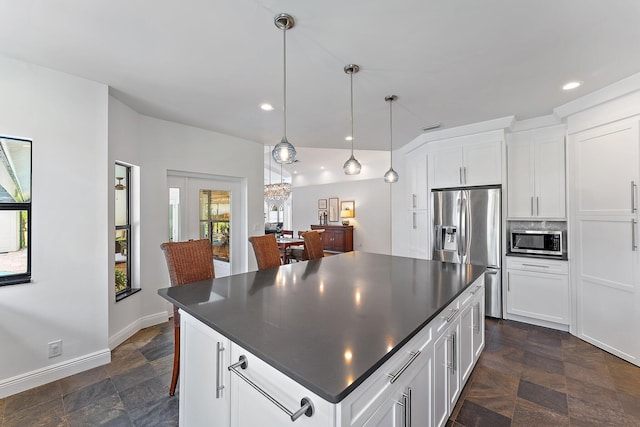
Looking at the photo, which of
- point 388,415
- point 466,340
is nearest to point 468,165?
point 466,340

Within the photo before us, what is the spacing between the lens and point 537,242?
3.41m

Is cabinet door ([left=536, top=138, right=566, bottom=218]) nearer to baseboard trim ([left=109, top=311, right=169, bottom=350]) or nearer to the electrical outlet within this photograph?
baseboard trim ([left=109, top=311, right=169, bottom=350])

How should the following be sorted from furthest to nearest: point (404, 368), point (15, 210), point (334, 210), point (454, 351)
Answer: point (334, 210) < point (15, 210) < point (454, 351) < point (404, 368)

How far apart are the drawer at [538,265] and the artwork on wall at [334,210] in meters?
6.24

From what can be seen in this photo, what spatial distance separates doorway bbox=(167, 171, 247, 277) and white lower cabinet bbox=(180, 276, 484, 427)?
256cm

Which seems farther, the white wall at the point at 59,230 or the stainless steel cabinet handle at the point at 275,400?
the white wall at the point at 59,230

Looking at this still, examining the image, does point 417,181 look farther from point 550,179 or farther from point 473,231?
point 550,179

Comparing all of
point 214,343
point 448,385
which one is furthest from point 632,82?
point 214,343

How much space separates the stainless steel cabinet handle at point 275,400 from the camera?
814 millimetres

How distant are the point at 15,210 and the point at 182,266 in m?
1.41

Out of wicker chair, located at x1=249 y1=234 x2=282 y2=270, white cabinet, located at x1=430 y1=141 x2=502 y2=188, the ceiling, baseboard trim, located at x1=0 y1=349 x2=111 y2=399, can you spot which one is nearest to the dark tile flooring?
baseboard trim, located at x1=0 y1=349 x2=111 y2=399

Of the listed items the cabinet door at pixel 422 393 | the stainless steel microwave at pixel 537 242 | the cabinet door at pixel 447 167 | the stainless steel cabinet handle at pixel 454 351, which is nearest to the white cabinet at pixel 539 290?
the stainless steel microwave at pixel 537 242

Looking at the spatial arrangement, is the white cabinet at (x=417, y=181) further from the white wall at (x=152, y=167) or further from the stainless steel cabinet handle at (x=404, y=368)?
the stainless steel cabinet handle at (x=404, y=368)

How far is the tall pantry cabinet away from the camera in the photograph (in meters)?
2.51
